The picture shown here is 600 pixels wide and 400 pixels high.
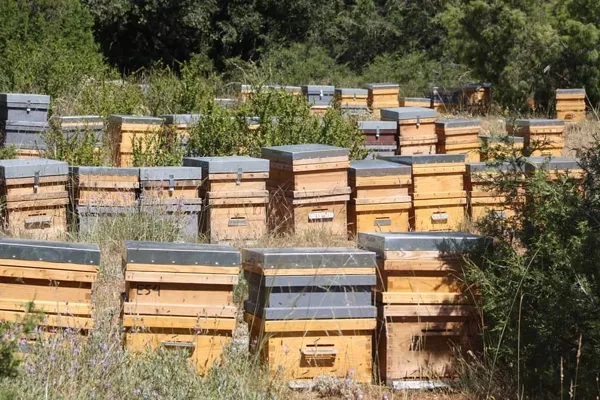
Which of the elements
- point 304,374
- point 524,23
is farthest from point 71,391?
point 524,23

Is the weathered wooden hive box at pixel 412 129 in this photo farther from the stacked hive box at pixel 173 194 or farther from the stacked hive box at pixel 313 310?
the stacked hive box at pixel 313 310

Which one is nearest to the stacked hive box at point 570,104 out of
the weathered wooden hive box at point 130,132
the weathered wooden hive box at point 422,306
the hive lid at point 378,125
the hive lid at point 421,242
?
the hive lid at point 378,125

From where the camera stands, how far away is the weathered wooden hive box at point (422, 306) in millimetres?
5062

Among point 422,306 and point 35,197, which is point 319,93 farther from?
point 422,306

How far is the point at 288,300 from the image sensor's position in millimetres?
4852

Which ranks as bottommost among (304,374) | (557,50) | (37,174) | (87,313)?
(304,374)

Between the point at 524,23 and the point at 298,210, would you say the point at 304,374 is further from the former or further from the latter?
the point at 524,23

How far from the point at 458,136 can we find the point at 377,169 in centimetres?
317

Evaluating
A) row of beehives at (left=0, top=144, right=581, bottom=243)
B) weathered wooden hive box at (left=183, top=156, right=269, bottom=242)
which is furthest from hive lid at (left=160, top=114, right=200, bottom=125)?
weathered wooden hive box at (left=183, top=156, right=269, bottom=242)

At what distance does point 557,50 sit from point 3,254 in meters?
14.6

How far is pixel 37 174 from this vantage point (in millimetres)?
7367

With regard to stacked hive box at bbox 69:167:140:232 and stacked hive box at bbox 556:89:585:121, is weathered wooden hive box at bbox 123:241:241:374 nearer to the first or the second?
stacked hive box at bbox 69:167:140:232

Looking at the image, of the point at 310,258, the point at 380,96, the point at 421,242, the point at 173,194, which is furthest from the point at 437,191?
the point at 380,96

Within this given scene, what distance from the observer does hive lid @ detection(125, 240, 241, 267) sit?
187 inches
